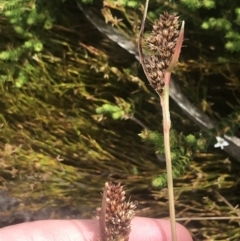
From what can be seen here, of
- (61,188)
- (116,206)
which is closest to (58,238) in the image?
(61,188)

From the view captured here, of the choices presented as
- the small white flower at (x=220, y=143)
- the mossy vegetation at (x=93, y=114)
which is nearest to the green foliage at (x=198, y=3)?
the mossy vegetation at (x=93, y=114)

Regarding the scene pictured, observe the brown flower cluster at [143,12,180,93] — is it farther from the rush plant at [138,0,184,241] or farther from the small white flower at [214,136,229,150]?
the small white flower at [214,136,229,150]

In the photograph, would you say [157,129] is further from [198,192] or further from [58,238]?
[58,238]

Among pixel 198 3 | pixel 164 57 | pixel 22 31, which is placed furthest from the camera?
pixel 22 31

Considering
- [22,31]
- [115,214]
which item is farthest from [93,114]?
[115,214]

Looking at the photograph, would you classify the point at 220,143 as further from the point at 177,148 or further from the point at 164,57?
the point at 164,57

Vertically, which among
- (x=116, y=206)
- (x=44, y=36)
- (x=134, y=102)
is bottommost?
(x=116, y=206)

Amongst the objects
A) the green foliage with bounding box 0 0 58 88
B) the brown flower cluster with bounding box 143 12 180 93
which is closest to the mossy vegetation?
the green foliage with bounding box 0 0 58 88

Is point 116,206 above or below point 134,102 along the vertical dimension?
below
